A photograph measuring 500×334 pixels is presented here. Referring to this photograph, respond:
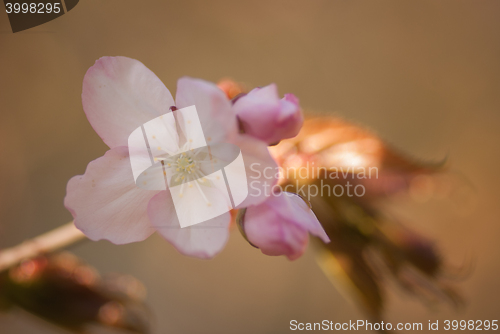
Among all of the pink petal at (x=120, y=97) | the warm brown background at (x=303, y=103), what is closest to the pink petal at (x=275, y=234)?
the pink petal at (x=120, y=97)

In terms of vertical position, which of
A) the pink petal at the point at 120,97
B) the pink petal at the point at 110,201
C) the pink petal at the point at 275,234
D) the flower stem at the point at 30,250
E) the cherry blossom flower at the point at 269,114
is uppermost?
the pink petal at the point at 120,97

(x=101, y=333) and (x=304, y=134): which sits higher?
(x=304, y=134)

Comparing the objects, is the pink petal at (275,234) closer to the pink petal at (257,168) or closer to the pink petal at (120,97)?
the pink petal at (257,168)

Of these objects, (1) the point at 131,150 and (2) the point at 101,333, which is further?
(2) the point at 101,333

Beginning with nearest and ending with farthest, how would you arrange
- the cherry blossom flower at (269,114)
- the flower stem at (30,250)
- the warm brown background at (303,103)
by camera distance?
1. the cherry blossom flower at (269,114)
2. the flower stem at (30,250)
3. the warm brown background at (303,103)

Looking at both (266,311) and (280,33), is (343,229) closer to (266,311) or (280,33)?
(266,311)

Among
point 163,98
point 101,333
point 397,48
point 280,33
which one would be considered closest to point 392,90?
point 397,48

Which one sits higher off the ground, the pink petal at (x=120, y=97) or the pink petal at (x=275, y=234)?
the pink petal at (x=120, y=97)
